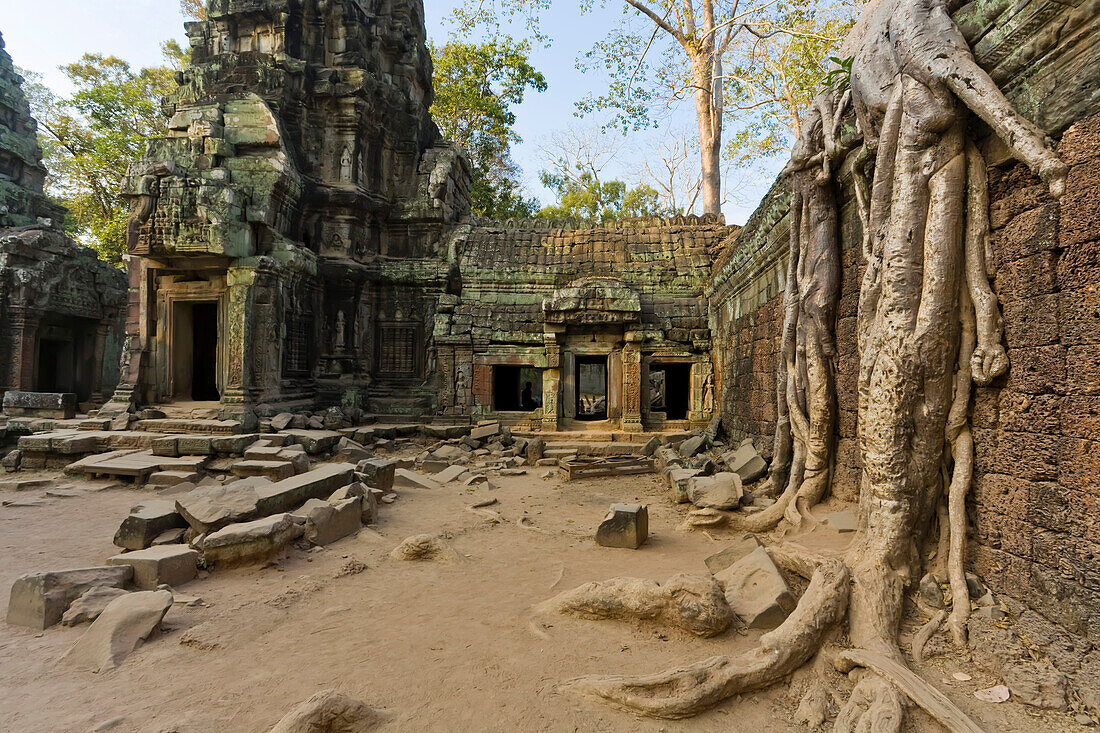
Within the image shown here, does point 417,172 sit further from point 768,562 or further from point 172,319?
point 768,562

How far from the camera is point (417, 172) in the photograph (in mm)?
13969

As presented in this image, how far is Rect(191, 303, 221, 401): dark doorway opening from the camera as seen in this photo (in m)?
11.8

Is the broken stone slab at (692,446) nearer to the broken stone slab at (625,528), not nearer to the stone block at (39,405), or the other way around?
the broken stone slab at (625,528)

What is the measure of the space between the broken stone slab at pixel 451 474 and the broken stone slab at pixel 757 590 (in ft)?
15.9

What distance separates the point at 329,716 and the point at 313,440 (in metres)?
7.07

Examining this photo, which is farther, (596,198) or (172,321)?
(596,198)

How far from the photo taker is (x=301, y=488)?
17.5 ft

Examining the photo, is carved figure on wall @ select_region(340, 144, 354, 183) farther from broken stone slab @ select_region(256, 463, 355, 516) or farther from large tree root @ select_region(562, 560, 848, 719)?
large tree root @ select_region(562, 560, 848, 719)

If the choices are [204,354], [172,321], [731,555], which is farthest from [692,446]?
[204,354]

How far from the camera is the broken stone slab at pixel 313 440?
848 centimetres

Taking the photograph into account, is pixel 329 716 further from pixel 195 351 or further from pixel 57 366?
pixel 57 366

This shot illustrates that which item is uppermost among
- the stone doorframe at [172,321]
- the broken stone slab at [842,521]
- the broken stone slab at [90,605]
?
the stone doorframe at [172,321]

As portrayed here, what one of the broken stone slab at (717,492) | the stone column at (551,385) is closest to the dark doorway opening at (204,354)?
the stone column at (551,385)

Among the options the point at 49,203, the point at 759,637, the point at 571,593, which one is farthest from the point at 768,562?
the point at 49,203
